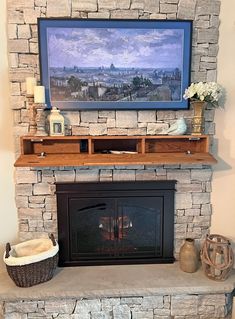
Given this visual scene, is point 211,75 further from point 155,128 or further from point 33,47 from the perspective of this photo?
point 33,47

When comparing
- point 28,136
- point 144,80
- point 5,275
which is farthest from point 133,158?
point 5,275

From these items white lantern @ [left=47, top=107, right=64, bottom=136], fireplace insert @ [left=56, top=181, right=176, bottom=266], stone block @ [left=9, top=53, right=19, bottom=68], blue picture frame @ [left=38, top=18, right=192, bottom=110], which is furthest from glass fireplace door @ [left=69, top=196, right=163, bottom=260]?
stone block @ [left=9, top=53, right=19, bottom=68]

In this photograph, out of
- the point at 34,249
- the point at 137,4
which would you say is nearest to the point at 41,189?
the point at 34,249

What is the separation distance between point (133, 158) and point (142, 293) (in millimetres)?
962

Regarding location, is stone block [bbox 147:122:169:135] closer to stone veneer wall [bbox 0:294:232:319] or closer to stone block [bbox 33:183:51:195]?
stone block [bbox 33:183:51:195]

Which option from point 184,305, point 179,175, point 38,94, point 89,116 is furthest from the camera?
point 179,175

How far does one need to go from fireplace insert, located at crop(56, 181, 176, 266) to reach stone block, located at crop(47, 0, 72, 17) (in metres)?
1.24

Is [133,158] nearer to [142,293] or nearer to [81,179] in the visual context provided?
[81,179]

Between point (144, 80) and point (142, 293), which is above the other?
point (144, 80)

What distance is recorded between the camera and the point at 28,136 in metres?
2.30

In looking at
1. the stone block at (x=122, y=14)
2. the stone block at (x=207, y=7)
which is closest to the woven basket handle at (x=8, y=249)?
the stone block at (x=122, y=14)

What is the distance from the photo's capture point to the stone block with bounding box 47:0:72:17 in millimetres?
2291

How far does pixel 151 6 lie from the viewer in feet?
7.70

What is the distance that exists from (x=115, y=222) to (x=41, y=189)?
64cm
